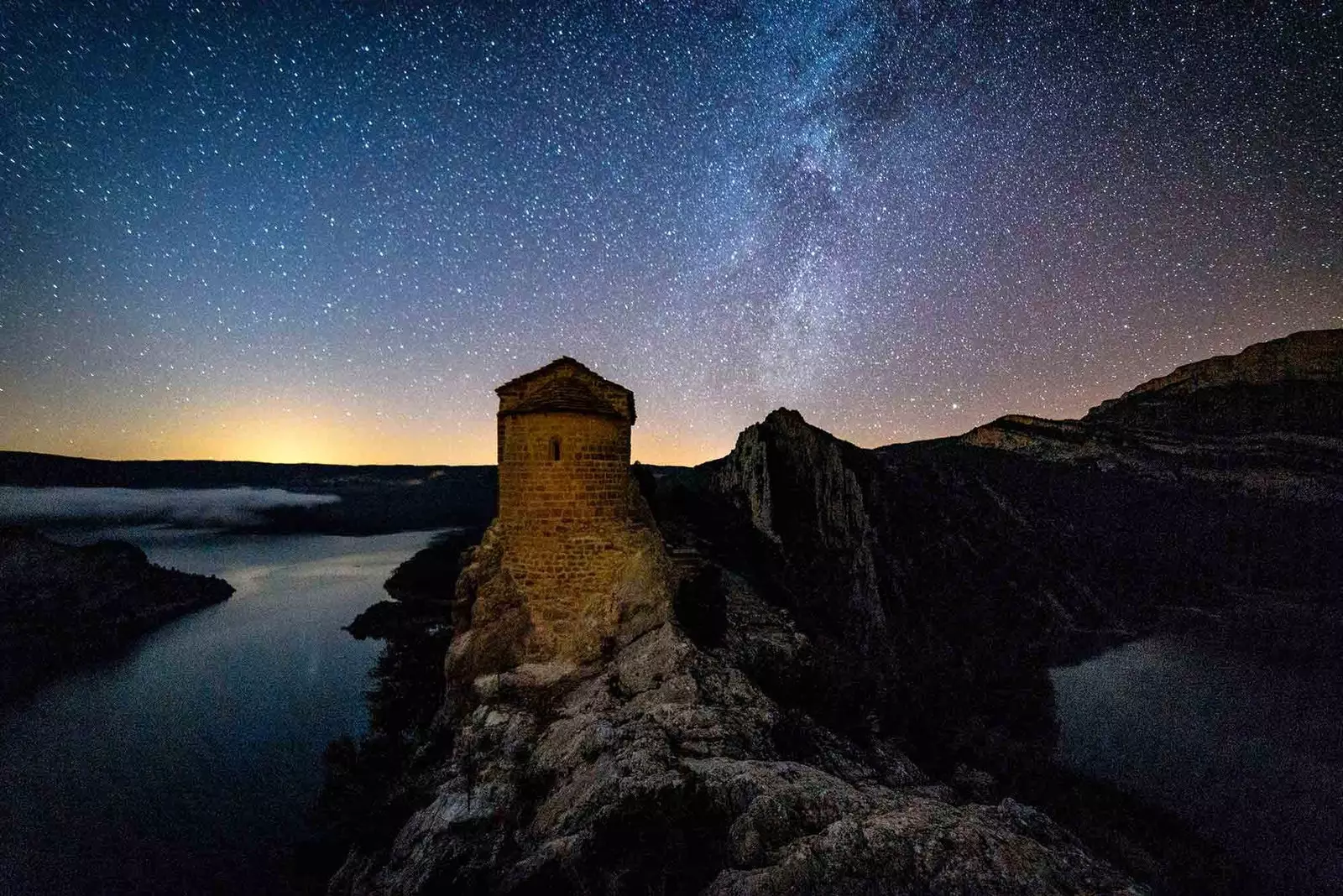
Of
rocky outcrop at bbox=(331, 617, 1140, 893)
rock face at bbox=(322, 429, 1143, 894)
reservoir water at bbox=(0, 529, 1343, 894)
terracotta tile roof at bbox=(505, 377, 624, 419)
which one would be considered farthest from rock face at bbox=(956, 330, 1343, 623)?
terracotta tile roof at bbox=(505, 377, 624, 419)

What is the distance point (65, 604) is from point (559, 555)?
64261mm

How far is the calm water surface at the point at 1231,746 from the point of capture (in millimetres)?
19062

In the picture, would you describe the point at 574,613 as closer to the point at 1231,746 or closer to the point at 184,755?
the point at 184,755

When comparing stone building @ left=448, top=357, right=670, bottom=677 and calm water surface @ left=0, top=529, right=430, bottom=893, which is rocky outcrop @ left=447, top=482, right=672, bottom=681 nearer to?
stone building @ left=448, top=357, right=670, bottom=677

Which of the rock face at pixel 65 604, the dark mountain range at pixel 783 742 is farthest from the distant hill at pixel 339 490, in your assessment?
→ the dark mountain range at pixel 783 742

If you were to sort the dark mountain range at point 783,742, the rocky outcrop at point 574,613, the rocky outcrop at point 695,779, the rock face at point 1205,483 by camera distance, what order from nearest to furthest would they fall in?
the rocky outcrop at point 695,779 < the dark mountain range at point 783,742 < the rocky outcrop at point 574,613 < the rock face at point 1205,483

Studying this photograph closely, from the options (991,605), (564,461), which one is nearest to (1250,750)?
(991,605)

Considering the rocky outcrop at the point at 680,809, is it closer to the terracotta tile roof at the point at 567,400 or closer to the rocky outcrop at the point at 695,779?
the rocky outcrop at the point at 695,779

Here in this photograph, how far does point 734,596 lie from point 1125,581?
64.6 meters

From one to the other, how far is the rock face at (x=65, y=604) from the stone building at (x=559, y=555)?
52.7 metres

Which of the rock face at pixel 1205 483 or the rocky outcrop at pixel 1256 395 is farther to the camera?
the rocky outcrop at pixel 1256 395

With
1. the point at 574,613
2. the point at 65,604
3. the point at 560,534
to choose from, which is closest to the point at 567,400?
the point at 560,534

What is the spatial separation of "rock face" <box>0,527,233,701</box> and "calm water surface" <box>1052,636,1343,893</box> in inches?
2820

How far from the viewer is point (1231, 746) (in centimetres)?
2661
